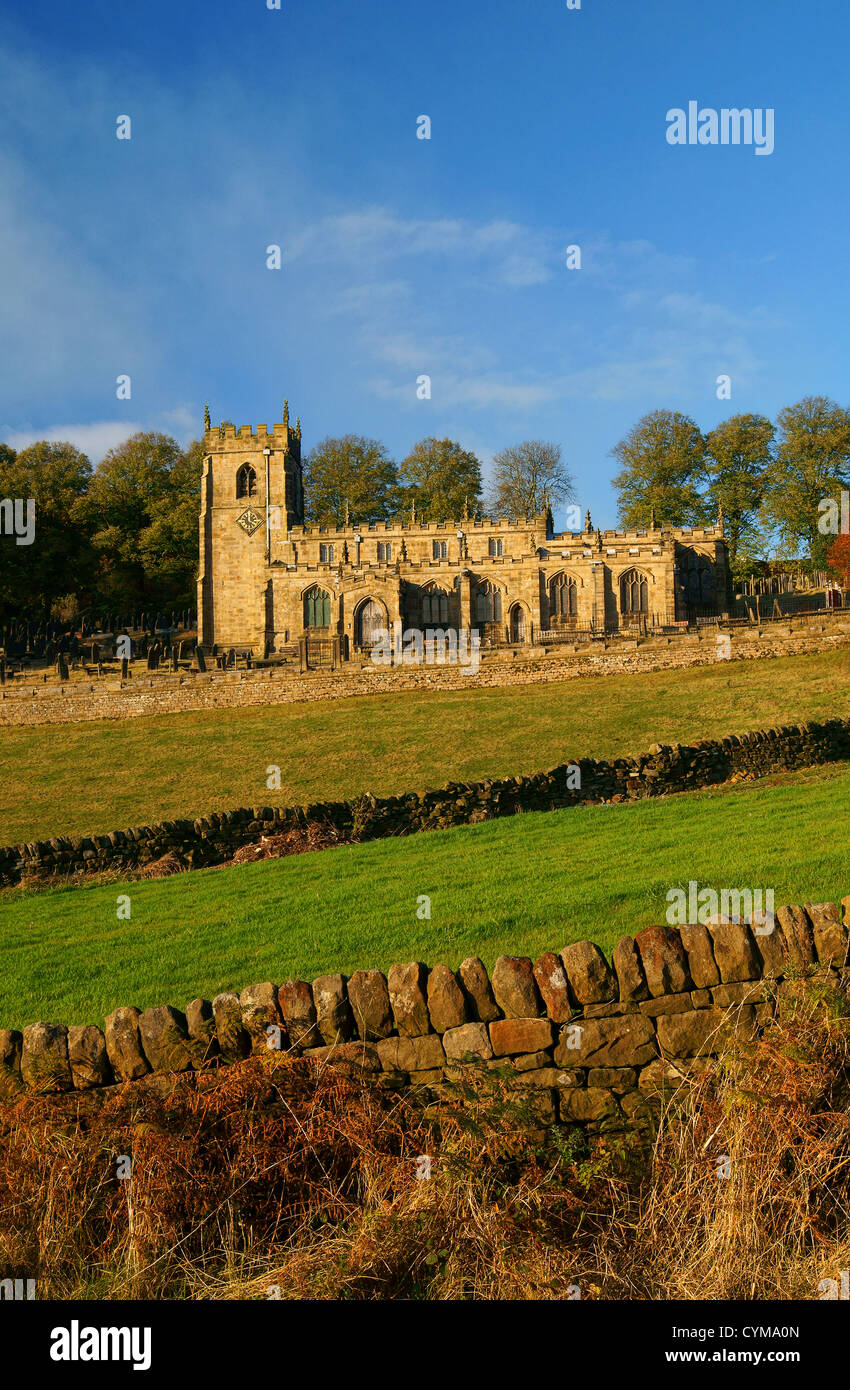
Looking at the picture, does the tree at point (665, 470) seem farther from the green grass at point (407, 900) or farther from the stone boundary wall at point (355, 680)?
the green grass at point (407, 900)

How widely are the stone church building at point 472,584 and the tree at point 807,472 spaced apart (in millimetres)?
5489

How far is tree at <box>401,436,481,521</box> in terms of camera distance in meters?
78.1

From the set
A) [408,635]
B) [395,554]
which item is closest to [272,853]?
[408,635]

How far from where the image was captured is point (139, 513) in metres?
76.8

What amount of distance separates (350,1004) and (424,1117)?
752 millimetres

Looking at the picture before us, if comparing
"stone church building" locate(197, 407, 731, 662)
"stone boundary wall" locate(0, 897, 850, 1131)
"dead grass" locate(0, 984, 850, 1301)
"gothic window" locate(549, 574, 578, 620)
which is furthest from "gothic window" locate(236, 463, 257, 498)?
"dead grass" locate(0, 984, 850, 1301)

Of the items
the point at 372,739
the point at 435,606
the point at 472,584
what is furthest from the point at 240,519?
the point at 372,739

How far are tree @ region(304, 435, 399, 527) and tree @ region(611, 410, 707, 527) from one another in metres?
20.3

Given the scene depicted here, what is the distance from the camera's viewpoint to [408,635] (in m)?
58.4

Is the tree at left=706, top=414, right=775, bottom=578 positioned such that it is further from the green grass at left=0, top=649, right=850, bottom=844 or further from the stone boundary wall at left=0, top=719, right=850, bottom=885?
the stone boundary wall at left=0, top=719, right=850, bottom=885

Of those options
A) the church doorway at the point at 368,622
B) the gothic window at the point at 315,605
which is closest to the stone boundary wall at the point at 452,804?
the church doorway at the point at 368,622

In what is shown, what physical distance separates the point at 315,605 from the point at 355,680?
78.4 ft

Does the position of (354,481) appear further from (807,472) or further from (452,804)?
(452,804)
